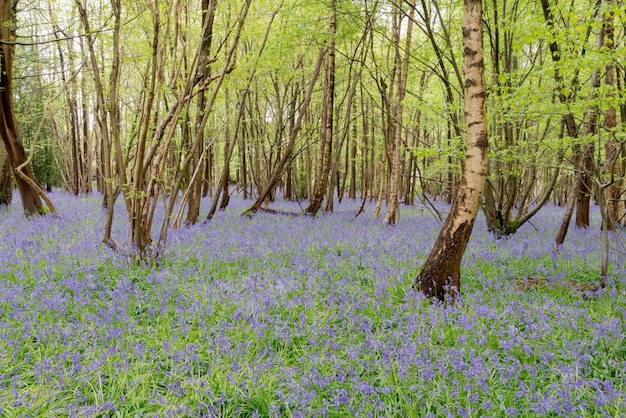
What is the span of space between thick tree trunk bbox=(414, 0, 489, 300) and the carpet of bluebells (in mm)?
653

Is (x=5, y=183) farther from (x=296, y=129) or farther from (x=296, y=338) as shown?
(x=296, y=338)

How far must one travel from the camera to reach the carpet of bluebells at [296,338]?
9.89ft

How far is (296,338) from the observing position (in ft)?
13.7

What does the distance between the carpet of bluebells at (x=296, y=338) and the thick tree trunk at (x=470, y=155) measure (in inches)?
25.7

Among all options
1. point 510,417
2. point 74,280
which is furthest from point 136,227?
Result: point 510,417

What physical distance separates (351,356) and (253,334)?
1.09m

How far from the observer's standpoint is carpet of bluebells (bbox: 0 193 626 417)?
9.89 ft

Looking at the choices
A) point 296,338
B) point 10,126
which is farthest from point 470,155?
point 10,126

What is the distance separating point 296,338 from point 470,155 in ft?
9.89

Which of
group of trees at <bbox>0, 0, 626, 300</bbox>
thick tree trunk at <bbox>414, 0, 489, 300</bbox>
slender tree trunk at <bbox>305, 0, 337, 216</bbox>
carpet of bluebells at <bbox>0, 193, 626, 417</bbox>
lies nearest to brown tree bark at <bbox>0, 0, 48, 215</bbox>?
group of trees at <bbox>0, 0, 626, 300</bbox>

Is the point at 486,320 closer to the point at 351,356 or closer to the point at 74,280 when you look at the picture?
the point at 351,356

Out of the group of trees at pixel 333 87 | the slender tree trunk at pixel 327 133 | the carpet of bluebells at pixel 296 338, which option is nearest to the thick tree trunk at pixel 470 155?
the group of trees at pixel 333 87

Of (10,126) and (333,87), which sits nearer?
(10,126)

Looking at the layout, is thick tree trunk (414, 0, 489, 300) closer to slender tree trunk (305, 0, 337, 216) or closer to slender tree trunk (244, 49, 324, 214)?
slender tree trunk (244, 49, 324, 214)
